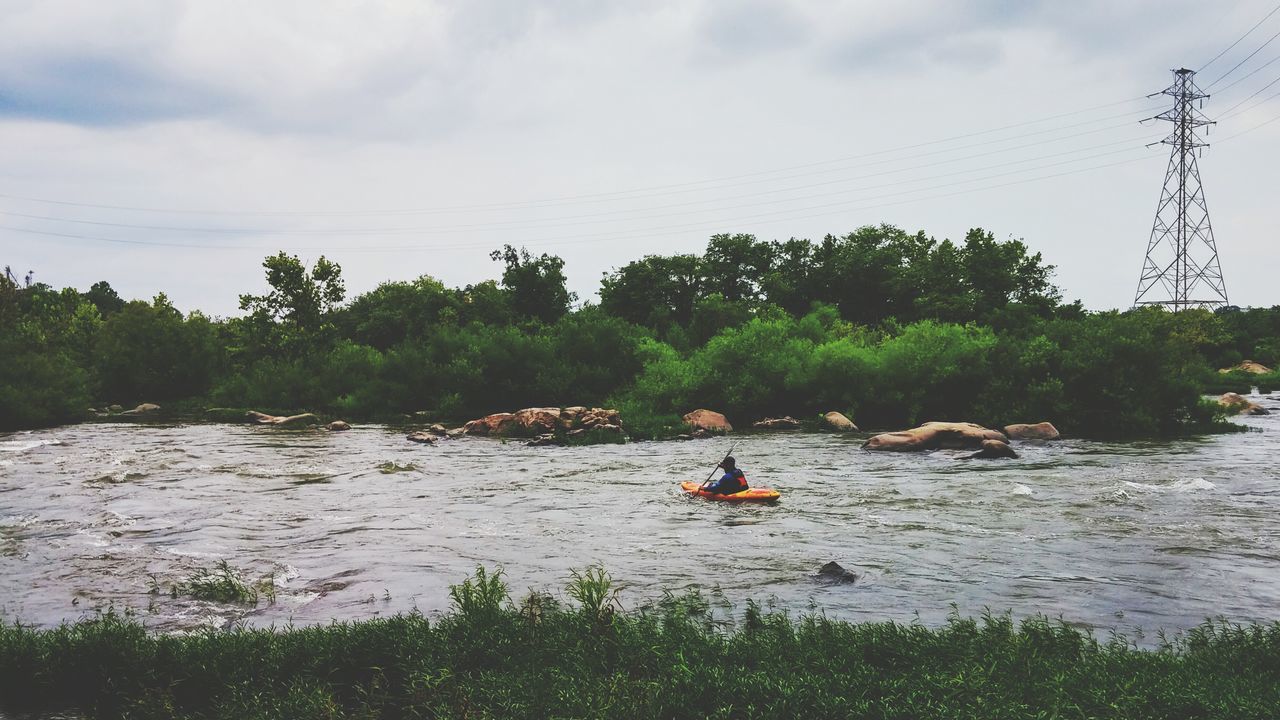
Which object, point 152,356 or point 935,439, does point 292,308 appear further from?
point 935,439

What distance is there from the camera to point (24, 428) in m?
42.5

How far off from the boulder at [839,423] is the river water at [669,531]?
295 inches

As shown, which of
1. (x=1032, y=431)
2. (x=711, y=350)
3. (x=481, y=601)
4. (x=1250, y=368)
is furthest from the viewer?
(x=1250, y=368)

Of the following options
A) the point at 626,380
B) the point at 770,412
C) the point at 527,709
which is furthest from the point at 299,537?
the point at 626,380

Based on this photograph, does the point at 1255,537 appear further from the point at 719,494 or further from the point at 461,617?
the point at 461,617

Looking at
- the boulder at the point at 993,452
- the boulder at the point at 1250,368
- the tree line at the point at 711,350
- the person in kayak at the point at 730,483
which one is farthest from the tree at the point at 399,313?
the boulder at the point at 1250,368

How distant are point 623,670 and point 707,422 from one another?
31026mm

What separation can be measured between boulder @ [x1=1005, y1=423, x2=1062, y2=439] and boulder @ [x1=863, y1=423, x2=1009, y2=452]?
2466mm

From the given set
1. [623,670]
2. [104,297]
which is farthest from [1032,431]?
[104,297]

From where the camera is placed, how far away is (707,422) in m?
39.1

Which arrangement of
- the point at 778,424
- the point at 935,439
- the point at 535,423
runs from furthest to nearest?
the point at 778,424
the point at 535,423
the point at 935,439

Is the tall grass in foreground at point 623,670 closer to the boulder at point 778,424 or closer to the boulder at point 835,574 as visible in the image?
the boulder at point 835,574

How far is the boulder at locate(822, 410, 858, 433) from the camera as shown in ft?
123

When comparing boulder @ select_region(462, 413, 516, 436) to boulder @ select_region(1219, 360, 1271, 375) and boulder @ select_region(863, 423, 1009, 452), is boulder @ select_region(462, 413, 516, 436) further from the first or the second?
boulder @ select_region(1219, 360, 1271, 375)
